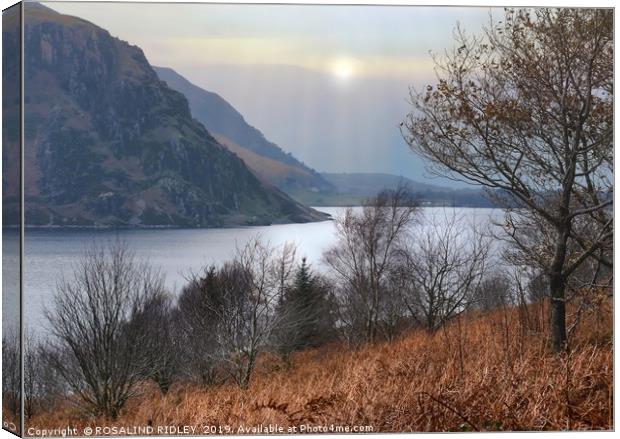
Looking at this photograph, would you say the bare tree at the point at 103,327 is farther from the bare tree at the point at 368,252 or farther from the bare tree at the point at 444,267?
the bare tree at the point at 444,267

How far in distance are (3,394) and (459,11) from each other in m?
5.62

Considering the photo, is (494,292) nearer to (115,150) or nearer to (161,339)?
(115,150)

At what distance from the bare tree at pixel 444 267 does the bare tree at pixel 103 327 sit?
108 inches

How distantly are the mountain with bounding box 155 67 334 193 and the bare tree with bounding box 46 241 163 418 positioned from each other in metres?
1.51

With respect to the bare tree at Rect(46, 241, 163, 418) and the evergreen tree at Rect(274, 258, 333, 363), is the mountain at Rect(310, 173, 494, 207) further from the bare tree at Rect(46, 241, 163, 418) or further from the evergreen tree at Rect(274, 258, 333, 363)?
the bare tree at Rect(46, 241, 163, 418)

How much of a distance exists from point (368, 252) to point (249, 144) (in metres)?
1.71

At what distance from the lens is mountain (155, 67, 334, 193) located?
35.7 ft

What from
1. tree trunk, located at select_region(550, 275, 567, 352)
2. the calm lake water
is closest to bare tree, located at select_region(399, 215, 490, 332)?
the calm lake water

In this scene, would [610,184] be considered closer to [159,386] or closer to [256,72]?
[256,72]

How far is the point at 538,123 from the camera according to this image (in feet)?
35.4

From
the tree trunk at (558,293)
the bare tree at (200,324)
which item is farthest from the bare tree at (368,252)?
the tree trunk at (558,293)

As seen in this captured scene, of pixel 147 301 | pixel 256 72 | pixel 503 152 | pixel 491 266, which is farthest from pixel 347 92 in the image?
pixel 147 301

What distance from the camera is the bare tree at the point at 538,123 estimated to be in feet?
34.7

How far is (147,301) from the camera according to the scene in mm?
11570
